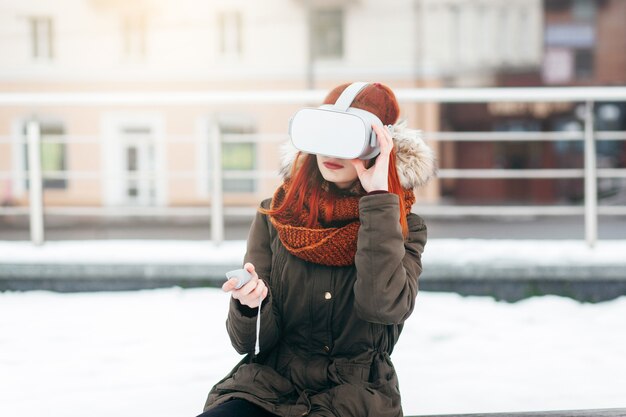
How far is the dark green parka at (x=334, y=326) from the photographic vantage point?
4.40 ft

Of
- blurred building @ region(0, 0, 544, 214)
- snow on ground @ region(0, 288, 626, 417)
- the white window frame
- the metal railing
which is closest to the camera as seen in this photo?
snow on ground @ region(0, 288, 626, 417)

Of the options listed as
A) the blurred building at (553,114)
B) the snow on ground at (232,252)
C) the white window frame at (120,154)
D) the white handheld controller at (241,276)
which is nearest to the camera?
the white handheld controller at (241,276)

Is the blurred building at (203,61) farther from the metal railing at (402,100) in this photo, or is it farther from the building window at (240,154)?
the metal railing at (402,100)

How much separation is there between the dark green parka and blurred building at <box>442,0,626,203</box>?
14689 millimetres

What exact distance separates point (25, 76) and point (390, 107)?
15.9 metres

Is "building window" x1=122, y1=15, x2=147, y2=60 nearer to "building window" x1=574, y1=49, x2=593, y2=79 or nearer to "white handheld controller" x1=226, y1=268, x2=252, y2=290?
"building window" x1=574, y1=49, x2=593, y2=79

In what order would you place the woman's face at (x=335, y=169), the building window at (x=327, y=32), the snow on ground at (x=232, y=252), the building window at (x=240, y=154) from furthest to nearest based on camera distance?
the building window at (x=240, y=154)
the building window at (x=327, y=32)
the snow on ground at (x=232, y=252)
the woman's face at (x=335, y=169)

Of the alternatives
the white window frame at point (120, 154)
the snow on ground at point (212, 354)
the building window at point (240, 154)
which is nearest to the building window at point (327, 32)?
the building window at point (240, 154)

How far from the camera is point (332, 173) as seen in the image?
1.42m

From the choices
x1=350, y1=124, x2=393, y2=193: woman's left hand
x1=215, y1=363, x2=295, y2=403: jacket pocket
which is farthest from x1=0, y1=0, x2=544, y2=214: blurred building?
x1=350, y1=124, x2=393, y2=193: woman's left hand

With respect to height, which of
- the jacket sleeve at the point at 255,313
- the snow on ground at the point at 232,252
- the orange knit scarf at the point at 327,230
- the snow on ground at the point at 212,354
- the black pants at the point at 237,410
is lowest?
the snow on ground at the point at 212,354

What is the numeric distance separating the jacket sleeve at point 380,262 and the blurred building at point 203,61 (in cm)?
1375

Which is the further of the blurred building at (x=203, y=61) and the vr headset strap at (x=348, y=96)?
the blurred building at (x=203, y=61)

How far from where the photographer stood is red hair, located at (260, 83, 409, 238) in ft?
4.65
